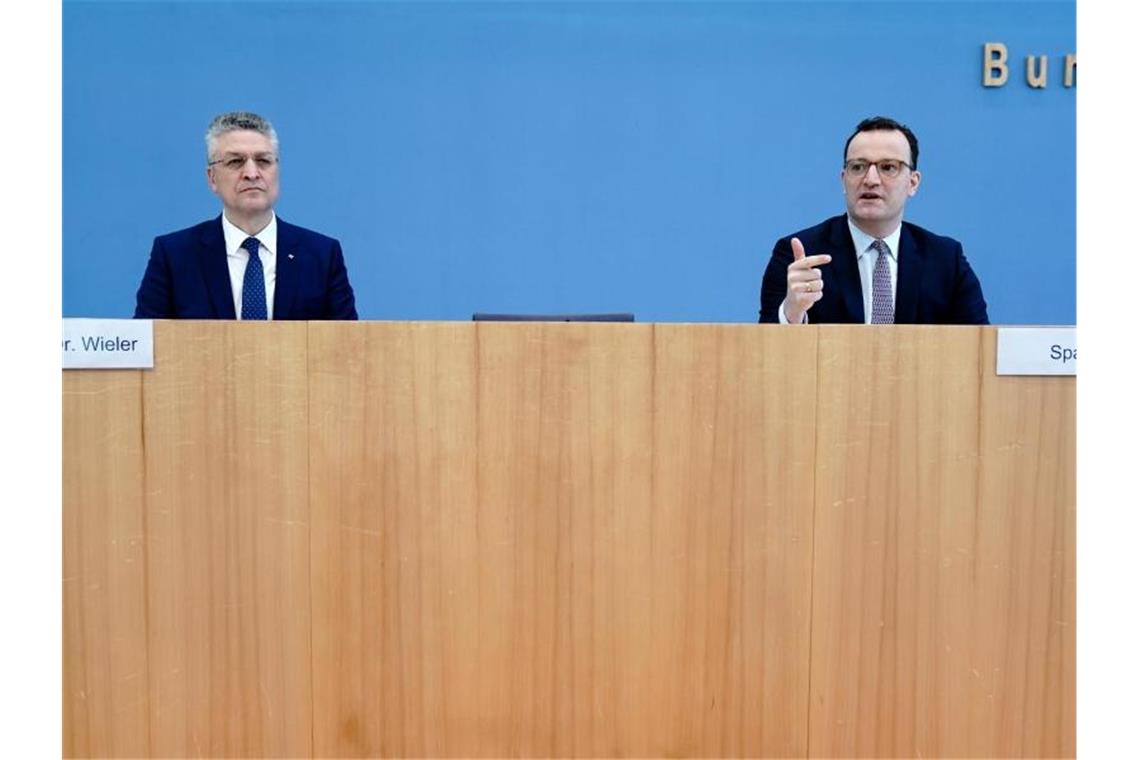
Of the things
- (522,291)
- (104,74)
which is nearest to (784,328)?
(522,291)

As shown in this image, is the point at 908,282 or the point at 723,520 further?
the point at 908,282

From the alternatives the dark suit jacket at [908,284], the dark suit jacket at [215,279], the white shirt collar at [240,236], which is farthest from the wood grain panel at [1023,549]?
the white shirt collar at [240,236]

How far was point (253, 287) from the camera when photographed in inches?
90.2

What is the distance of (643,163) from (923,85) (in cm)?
93

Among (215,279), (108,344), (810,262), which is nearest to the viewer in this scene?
(108,344)

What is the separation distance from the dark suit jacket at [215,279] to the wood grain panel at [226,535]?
29.3 inches

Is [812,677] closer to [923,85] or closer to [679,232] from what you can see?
[679,232]

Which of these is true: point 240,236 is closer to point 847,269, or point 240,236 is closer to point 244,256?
point 244,256

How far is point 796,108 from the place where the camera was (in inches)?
142

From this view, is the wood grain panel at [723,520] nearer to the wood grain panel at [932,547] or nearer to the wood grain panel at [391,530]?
the wood grain panel at [932,547]

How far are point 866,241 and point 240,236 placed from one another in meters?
1.31

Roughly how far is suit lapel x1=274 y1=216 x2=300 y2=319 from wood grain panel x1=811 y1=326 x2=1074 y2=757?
1.19 meters

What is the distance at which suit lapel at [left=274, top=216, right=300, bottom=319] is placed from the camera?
7.47 ft

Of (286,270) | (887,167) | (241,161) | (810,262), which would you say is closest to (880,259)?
(887,167)
